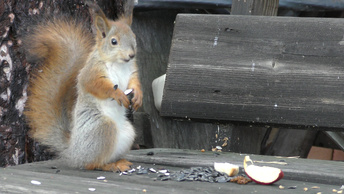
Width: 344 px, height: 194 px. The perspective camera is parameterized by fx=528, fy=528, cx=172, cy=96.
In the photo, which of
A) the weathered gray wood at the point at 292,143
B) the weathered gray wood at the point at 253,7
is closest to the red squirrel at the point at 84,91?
the weathered gray wood at the point at 253,7

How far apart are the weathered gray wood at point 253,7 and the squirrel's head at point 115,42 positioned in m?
0.44

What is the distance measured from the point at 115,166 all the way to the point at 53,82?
1.51 feet

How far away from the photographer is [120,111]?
210 centimetres

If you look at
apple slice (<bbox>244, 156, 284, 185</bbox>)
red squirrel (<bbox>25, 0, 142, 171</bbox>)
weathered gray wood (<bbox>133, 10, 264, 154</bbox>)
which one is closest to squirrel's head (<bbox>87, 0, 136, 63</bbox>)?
red squirrel (<bbox>25, 0, 142, 171</bbox>)

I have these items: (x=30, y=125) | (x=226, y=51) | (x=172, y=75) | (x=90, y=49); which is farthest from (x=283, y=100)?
→ (x=30, y=125)

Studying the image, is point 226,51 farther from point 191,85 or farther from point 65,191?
point 65,191

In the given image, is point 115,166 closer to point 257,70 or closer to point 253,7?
point 257,70

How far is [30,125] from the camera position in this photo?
2.15m

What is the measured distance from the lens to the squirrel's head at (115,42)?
2.10 metres

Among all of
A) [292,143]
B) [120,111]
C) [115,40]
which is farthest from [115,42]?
[292,143]

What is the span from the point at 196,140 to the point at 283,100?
0.80 meters

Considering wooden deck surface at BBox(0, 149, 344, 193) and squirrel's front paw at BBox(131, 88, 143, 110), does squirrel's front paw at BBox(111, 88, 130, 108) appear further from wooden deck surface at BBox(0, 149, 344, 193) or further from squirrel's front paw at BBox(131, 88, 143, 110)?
wooden deck surface at BBox(0, 149, 344, 193)

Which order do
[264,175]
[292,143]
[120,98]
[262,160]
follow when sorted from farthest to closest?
[292,143]
[120,98]
[262,160]
[264,175]

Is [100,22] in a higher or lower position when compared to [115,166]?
higher
